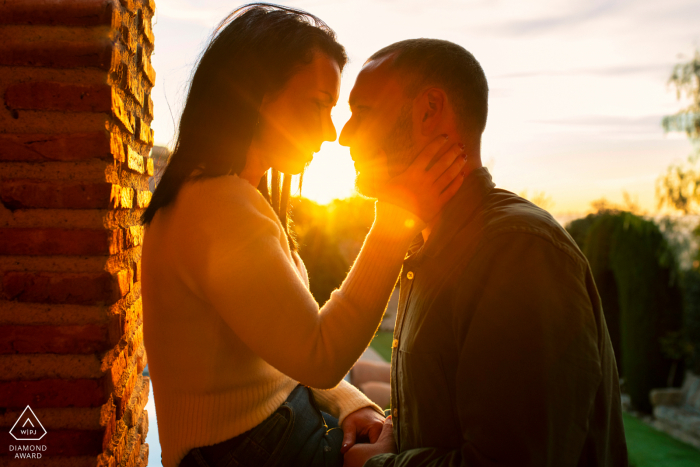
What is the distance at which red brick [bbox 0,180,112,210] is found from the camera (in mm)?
1581

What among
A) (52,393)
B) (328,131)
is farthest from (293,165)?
(52,393)

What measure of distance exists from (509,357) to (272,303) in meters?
0.64

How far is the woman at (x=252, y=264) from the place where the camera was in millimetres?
1361

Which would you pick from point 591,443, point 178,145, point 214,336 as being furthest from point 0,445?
point 591,443

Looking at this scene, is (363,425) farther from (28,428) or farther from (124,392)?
(28,428)

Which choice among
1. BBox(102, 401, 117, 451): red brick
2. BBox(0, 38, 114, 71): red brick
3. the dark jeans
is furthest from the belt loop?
BBox(0, 38, 114, 71): red brick

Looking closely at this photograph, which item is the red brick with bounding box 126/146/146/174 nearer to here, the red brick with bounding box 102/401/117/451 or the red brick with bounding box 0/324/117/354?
the red brick with bounding box 0/324/117/354

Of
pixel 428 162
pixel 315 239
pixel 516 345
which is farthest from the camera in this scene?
pixel 315 239

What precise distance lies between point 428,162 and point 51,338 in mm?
1385

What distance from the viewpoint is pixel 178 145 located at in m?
1.74

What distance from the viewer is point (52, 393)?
1.61 metres

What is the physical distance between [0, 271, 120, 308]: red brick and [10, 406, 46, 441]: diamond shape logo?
365mm

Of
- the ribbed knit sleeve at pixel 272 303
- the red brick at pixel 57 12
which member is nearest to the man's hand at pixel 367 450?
the ribbed knit sleeve at pixel 272 303

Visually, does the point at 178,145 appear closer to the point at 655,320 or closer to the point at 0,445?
the point at 0,445
